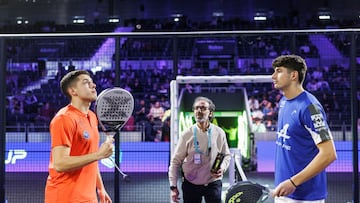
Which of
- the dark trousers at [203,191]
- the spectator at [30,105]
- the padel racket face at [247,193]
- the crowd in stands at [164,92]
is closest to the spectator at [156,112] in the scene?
the crowd in stands at [164,92]

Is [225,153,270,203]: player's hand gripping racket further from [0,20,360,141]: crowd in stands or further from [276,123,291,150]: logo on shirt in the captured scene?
[0,20,360,141]: crowd in stands

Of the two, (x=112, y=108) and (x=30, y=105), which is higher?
(x=112, y=108)

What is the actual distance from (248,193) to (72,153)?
3.96ft

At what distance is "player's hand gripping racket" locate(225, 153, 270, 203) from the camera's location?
3186 mm

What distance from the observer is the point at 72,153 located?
341 cm

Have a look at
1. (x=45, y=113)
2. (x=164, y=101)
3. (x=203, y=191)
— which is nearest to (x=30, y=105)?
(x=45, y=113)

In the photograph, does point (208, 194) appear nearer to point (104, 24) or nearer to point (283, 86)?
point (283, 86)

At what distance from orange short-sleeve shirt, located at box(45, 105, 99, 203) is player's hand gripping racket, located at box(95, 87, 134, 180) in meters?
0.14

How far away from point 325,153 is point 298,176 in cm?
22

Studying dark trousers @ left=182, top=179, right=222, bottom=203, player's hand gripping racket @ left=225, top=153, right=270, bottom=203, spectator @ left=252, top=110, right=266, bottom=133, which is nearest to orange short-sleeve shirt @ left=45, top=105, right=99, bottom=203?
player's hand gripping racket @ left=225, top=153, right=270, bottom=203

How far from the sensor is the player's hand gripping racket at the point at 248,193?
3.19 metres

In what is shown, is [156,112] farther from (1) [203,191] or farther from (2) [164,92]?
(1) [203,191]

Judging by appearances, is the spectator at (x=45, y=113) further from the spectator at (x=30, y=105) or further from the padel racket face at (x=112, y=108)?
the padel racket face at (x=112, y=108)

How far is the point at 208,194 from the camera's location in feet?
16.0
